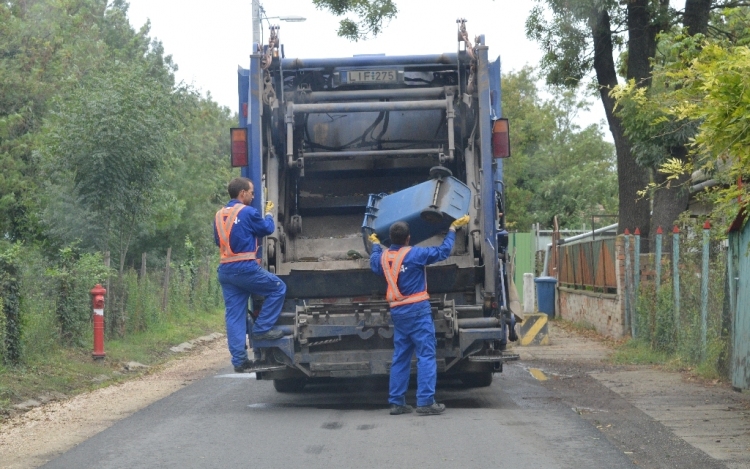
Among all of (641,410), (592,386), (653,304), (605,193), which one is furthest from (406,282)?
(605,193)

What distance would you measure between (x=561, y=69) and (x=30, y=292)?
30.6 feet

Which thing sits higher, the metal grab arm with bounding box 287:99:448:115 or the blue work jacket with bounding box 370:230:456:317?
the metal grab arm with bounding box 287:99:448:115

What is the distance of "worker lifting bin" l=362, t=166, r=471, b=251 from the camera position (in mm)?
8203

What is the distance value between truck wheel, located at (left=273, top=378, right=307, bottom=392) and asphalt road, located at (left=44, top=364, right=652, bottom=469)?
103mm

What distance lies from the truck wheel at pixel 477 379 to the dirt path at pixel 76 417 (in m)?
2.90

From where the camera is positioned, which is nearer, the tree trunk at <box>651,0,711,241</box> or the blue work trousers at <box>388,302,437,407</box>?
the blue work trousers at <box>388,302,437,407</box>

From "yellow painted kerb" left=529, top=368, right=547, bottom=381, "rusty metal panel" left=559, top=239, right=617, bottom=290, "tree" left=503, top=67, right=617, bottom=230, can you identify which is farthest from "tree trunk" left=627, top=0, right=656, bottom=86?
"tree" left=503, top=67, right=617, bottom=230

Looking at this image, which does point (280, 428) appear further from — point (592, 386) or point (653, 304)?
point (653, 304)

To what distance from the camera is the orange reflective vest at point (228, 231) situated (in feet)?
26.6

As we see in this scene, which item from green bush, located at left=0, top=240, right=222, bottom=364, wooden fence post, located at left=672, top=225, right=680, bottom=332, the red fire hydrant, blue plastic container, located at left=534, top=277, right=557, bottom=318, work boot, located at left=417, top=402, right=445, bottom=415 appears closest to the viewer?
work boot, located at left=417, top=402, right=445, bottom=415

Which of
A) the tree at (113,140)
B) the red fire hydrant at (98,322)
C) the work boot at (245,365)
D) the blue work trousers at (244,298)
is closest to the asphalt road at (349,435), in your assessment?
the work boot at (245,365)

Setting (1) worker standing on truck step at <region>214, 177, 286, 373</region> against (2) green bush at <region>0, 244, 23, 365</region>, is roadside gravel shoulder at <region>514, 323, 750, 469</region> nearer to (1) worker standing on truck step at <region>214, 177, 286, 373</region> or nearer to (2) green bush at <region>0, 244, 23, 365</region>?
(1) worker standing on truck step at <region>214, 177, 286, 373</region>

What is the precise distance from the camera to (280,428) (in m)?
7.27

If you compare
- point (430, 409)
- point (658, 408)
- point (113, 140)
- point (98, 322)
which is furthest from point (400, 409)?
point (113, 140)
